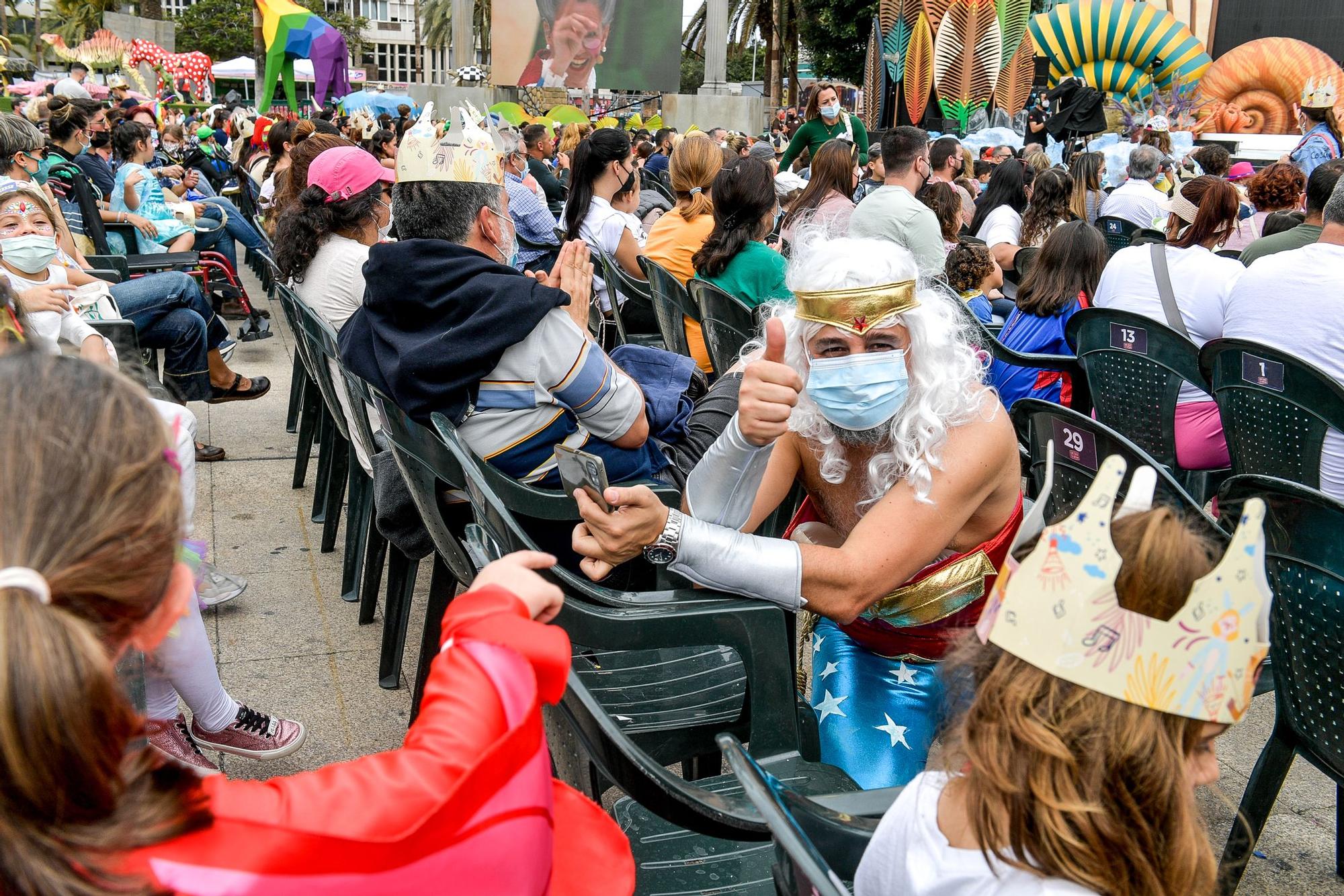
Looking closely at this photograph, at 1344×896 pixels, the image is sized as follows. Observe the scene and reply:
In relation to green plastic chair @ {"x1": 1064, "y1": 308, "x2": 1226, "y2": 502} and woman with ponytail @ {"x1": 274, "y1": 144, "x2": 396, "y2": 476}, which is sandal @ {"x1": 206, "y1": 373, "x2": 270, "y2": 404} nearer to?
woman with ponytail @ {"x1": 274, "y1": 144, "x2": 396, "y2": 476}

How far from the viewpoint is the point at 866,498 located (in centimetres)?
262

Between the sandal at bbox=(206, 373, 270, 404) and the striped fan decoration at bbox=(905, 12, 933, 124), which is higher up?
the striped fan decoration at bbox=(905, 12, 933, 124)

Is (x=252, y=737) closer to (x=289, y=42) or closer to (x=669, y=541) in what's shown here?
(x=669, y=541)

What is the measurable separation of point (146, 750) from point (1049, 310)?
449cm

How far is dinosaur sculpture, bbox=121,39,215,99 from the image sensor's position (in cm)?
3298

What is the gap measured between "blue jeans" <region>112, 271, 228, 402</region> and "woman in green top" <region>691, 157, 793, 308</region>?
2645 mm

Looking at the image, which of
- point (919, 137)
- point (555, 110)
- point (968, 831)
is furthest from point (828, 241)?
point (555, 110)

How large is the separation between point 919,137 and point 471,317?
13.4 feet

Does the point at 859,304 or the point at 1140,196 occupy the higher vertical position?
the point at 1140,196

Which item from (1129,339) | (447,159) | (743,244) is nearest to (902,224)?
(743,244)

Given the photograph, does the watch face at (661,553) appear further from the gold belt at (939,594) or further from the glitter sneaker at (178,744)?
the glitter sneaker at (178,744)

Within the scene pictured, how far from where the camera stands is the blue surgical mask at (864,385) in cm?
245

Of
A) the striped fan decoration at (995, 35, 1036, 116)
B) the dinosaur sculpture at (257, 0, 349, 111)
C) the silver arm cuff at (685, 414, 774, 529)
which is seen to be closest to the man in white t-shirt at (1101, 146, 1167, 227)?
the silver arm cuff at (685, 414, 774, 529)

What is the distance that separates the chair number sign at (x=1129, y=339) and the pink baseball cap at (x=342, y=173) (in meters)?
3.16
